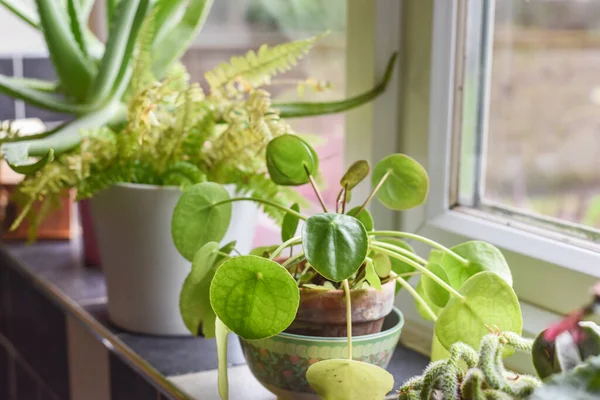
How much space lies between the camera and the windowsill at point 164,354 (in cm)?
79

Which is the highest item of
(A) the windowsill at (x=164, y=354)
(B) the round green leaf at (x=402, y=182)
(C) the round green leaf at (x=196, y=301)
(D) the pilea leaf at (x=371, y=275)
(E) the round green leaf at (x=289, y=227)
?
(B) the round green leaf at (x=402, y=182)

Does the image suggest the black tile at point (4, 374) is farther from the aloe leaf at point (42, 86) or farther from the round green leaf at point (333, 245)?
the round green leaf at point (333, 245)

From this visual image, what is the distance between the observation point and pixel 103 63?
897 mm

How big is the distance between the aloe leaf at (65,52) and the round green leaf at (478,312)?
0.55 metres

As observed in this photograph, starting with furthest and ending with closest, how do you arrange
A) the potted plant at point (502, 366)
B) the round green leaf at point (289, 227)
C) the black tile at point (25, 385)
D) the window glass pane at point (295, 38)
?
the black tile at point (25, 385) < the window glass pane at point (295, 38) < the round green leaf at point (289, 227) < the potted plant at point (502, 366)

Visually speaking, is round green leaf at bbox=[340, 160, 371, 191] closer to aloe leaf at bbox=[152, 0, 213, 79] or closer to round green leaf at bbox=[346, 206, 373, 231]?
round green leaf at bbox=[346, 206, 373, 231]

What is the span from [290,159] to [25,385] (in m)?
0.93

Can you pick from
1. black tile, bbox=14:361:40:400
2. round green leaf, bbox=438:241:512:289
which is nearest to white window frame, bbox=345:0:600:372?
round green leaf, bbox=438:241:512:289

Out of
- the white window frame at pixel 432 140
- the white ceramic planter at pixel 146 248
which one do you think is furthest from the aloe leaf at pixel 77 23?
the white window frame at pixel 432 140

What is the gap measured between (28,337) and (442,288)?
2.94 ft

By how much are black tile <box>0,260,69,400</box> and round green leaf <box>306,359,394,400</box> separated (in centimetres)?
68

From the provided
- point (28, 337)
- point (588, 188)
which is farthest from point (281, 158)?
point (28, 337)

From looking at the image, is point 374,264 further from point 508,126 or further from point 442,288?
point 508,126

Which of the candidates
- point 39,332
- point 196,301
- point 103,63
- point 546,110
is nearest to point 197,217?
point 196,301
